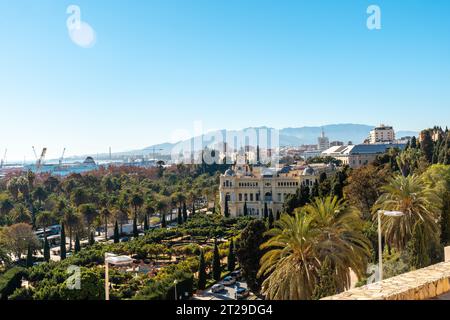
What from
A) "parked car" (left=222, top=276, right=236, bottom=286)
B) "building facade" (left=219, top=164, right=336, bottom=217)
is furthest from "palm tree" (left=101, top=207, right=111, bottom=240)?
"parked car" (left=222, top=276, right=236, bottom=286)

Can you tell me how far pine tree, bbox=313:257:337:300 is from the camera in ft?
46.2

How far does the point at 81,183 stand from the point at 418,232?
78.5 metres

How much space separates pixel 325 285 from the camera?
46.5ft

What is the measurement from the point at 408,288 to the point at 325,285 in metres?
5.86

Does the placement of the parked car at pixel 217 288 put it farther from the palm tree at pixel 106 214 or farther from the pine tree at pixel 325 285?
the palm tree at pixel 106 214

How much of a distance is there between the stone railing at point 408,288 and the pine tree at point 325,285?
14.5ft

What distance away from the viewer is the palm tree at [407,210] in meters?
19.6

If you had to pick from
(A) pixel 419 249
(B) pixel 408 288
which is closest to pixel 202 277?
(A) pixel 419 249

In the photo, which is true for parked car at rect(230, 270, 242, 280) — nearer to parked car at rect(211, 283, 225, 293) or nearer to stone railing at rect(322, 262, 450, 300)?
parked car at rect(211, 283, 225, 293)

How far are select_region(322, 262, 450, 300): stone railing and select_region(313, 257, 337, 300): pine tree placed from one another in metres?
4.42

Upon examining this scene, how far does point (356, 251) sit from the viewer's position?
16391mm

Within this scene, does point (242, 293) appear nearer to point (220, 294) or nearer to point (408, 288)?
point (220, 294)

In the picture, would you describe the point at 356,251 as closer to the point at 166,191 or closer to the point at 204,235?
the point at 204,235
